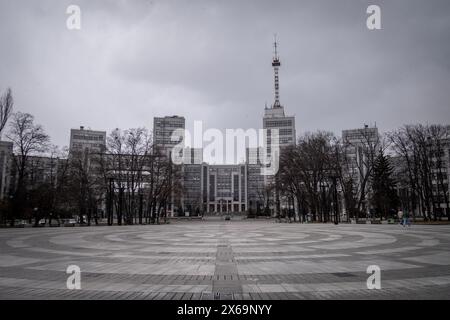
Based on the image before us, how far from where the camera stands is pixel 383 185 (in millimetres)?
60500

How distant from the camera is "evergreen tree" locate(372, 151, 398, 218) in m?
56.9

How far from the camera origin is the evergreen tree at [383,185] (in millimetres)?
56869

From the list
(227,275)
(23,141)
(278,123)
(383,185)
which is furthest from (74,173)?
(278,123)

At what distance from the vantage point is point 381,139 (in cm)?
4631

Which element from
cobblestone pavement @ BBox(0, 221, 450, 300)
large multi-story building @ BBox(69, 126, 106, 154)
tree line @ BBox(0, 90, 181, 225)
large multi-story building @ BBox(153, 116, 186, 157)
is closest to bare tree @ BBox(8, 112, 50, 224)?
tree line @ BBox(0, 90, 181, 225)

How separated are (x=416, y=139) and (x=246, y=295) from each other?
1864 inches

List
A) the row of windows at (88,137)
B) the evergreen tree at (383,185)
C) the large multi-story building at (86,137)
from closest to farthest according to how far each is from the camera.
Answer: the evergreen tree at (383,185) → the large multi-story building at (86,137) → the row of windows at (88,137)

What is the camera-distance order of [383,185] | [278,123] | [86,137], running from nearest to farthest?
1. [383,185]
2. [86,137]
3. [278,123]

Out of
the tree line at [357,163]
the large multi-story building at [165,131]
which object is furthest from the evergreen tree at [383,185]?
the large multi-story building at [165,131]

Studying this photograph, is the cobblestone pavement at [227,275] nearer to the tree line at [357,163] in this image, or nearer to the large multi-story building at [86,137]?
the tree line at [357,163]

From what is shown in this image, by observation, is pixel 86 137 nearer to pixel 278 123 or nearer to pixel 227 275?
pixel 278 123

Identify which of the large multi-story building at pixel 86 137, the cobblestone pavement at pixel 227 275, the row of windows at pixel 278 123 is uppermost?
the row of windows at pixel 278 123

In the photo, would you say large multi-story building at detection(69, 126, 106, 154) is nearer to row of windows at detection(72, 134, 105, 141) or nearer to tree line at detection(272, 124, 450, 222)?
row of windows at detection(72, 134, 105, 141)
